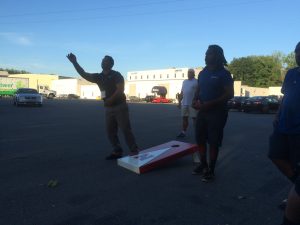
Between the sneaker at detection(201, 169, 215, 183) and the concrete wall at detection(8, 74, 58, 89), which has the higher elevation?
the concrete wall at detection(8, 74, 58, 89)

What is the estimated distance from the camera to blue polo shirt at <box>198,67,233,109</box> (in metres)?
5.30

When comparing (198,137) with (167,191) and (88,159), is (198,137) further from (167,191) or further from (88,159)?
(88,159)

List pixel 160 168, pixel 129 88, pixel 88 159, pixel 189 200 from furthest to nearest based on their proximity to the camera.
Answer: pixel 129 88
pixel 88 159
pixel 160 168
pixel 189 200

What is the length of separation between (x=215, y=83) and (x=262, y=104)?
82.6ft

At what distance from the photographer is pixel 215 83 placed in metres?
5.31

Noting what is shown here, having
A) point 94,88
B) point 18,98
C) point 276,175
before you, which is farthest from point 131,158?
point 94,88

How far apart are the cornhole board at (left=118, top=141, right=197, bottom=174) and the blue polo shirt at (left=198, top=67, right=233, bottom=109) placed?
1.32 m

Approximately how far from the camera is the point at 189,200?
15.0ft

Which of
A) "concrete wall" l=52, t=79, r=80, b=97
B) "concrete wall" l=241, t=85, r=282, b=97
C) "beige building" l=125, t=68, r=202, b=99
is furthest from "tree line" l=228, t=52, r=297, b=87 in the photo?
"concrete wall" l=52, t=79, r=80, b=97

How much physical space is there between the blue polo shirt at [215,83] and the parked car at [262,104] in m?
25.0

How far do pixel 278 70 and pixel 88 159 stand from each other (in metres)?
97.9

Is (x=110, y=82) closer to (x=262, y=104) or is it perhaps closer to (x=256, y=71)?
(x=262, y=104)

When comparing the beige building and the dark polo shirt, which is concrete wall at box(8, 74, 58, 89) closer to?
the beige building

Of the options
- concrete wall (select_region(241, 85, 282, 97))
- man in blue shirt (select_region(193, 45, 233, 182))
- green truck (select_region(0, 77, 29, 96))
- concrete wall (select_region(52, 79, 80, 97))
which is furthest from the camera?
concrete wall (select_region(52, 79, 80, 97))
